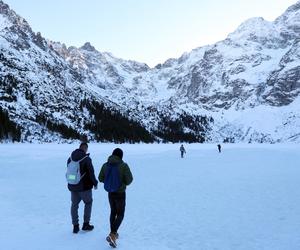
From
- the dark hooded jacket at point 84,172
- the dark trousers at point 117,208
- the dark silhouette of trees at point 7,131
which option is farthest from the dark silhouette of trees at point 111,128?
the dark trousers at point 117,208

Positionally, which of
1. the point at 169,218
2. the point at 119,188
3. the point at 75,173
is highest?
the point at 75,173

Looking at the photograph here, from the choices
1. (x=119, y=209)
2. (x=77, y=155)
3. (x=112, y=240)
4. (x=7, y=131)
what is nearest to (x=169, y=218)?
(x=119, y=209)

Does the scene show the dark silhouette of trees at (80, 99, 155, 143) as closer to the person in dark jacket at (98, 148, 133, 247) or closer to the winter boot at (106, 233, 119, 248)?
the person in dark jacket at (98, 148, 133, 247)

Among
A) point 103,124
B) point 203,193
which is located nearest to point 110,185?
point 203,193

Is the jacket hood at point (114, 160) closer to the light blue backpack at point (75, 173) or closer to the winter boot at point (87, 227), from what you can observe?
the light blue backpack at point (75, 173)

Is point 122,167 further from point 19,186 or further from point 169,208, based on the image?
point 19,186

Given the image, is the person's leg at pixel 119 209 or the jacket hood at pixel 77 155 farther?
the jacket hood at pixel 77 155

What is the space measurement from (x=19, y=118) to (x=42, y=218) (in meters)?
112

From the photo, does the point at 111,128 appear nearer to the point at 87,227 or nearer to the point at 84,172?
the point at 87,227

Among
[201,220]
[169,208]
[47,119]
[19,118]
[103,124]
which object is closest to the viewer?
[201,220]

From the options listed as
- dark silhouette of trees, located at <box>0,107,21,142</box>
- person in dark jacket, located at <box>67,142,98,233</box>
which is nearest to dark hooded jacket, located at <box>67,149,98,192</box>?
person in dark jacket, located at <box>67,142,98,233</box>

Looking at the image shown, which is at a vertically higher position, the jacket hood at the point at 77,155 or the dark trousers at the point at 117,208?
the jacket hood at the point at 77,155

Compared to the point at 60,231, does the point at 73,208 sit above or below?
above

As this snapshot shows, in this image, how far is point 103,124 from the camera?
151m
